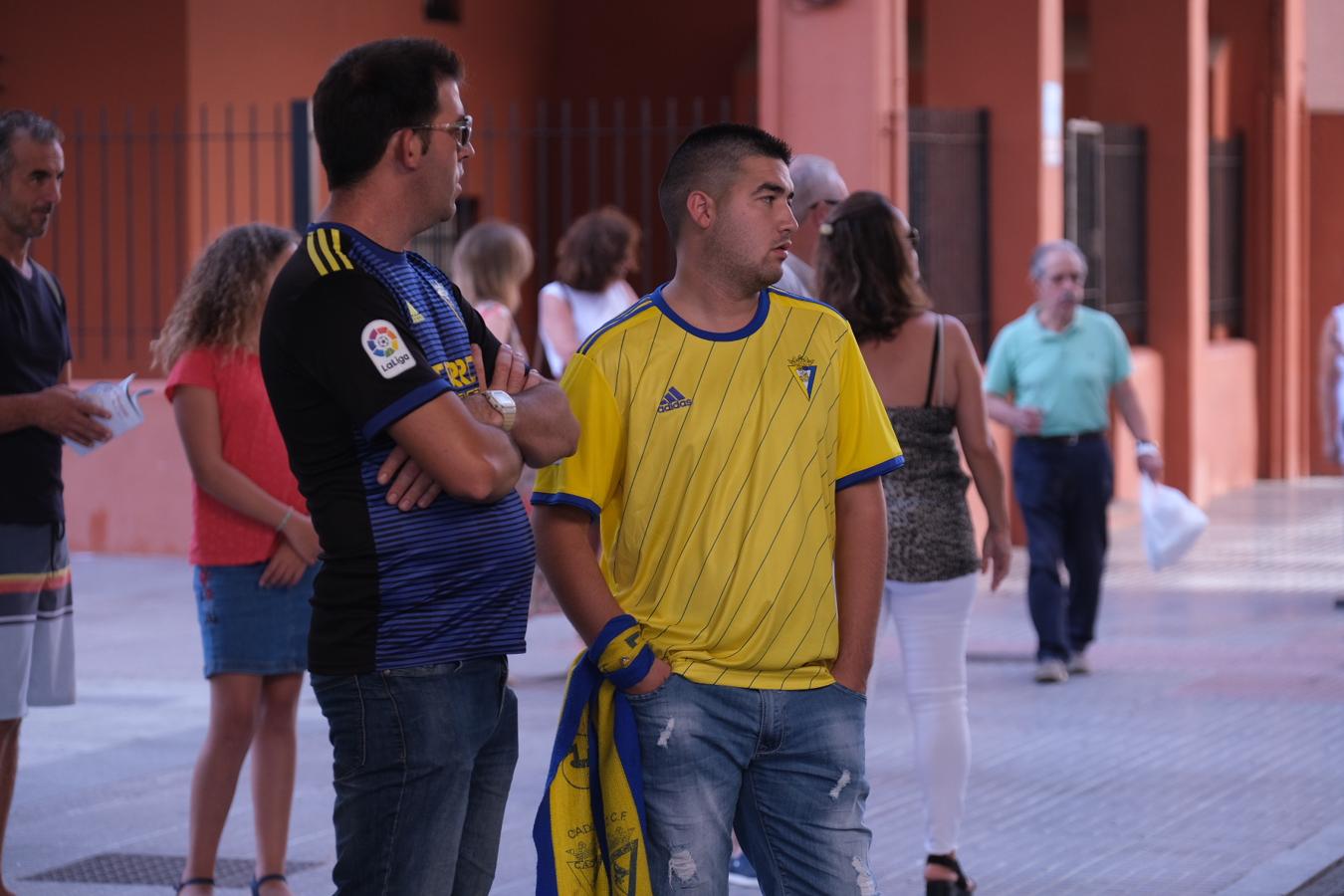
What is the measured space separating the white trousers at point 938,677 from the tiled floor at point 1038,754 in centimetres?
45

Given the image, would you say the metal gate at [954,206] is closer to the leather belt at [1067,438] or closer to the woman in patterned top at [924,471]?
the leather belt at [1067,438]

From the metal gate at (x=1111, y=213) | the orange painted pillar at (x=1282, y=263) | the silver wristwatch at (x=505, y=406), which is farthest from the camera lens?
the orange painted pillar at (x=1282, y=263)

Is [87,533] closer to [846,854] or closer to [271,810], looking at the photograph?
[271,810]

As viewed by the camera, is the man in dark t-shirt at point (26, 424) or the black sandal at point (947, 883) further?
the black sandal at point (947, 883)

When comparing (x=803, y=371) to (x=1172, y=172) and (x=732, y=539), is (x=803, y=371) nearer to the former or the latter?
(x=732, y=539)

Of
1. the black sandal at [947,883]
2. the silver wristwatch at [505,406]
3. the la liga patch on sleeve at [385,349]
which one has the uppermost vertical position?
the la liga patch on sleeve at [385,349]

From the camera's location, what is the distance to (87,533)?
15.0m

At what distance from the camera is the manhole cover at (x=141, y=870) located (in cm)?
643

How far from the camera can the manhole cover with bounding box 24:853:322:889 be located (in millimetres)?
6430

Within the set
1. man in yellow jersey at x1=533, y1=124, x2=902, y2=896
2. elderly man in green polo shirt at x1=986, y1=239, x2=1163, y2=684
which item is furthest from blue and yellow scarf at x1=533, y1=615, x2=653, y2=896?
elderly man in green polo shirt at x1=986, y1=239, x2=1163, y2=684

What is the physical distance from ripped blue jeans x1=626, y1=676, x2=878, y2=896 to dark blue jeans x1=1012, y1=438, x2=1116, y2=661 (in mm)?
6218

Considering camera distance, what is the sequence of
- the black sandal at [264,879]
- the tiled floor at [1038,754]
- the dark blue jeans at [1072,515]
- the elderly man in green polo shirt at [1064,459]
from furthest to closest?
the dark blue jeans at [1072,515] < the elderly man in green polo shirt at [1064,459] < the tiled floor at [1038,754] < the black sandal at [264,879]

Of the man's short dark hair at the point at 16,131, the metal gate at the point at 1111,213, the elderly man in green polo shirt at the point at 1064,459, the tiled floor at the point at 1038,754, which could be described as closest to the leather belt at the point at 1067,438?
the elderly man in green polo shirt at the point at 1064,459

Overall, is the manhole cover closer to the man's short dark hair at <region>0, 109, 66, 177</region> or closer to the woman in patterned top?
the woman in patterned top
